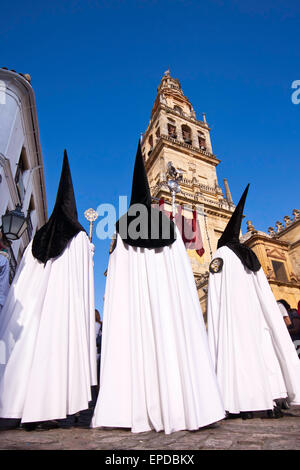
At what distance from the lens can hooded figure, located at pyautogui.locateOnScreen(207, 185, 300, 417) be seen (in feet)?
10.8

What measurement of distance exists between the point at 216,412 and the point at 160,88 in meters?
44.6

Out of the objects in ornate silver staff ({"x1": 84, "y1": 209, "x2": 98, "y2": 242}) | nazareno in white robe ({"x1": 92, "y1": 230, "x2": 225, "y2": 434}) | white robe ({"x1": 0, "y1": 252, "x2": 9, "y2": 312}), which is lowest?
nazareno in white robe ({"x1": 92, "y1": 230, "x2": 225, "y2": 434})

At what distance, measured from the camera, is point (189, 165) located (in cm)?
3052

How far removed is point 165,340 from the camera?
274cm

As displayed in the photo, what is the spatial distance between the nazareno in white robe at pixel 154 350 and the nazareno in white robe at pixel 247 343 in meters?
1.00

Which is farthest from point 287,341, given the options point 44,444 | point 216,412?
point 44,444

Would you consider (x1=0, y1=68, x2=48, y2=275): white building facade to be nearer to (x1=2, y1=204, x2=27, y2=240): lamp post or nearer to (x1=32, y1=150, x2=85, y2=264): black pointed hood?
(x1=2, y1=204, x2=27, y2=240): lamp post

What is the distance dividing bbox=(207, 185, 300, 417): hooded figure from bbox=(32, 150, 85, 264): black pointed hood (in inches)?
98.0

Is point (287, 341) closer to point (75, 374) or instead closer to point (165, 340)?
point (165, 340)

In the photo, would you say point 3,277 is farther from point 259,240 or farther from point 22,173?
point 259,240

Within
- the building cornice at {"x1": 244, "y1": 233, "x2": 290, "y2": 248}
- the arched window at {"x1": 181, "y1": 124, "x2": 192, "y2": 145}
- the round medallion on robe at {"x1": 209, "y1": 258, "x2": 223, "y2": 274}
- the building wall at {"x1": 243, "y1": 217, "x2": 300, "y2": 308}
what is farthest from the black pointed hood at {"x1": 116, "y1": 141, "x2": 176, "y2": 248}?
the arched window at {"x1": 181, "y1": 124, "x2": 192, "y2": 145}

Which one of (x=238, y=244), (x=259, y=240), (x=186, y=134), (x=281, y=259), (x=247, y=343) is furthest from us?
(x=186, y=134)

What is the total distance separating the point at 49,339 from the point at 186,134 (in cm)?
3556

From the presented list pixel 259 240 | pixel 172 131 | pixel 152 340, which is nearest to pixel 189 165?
pixel 172 131
